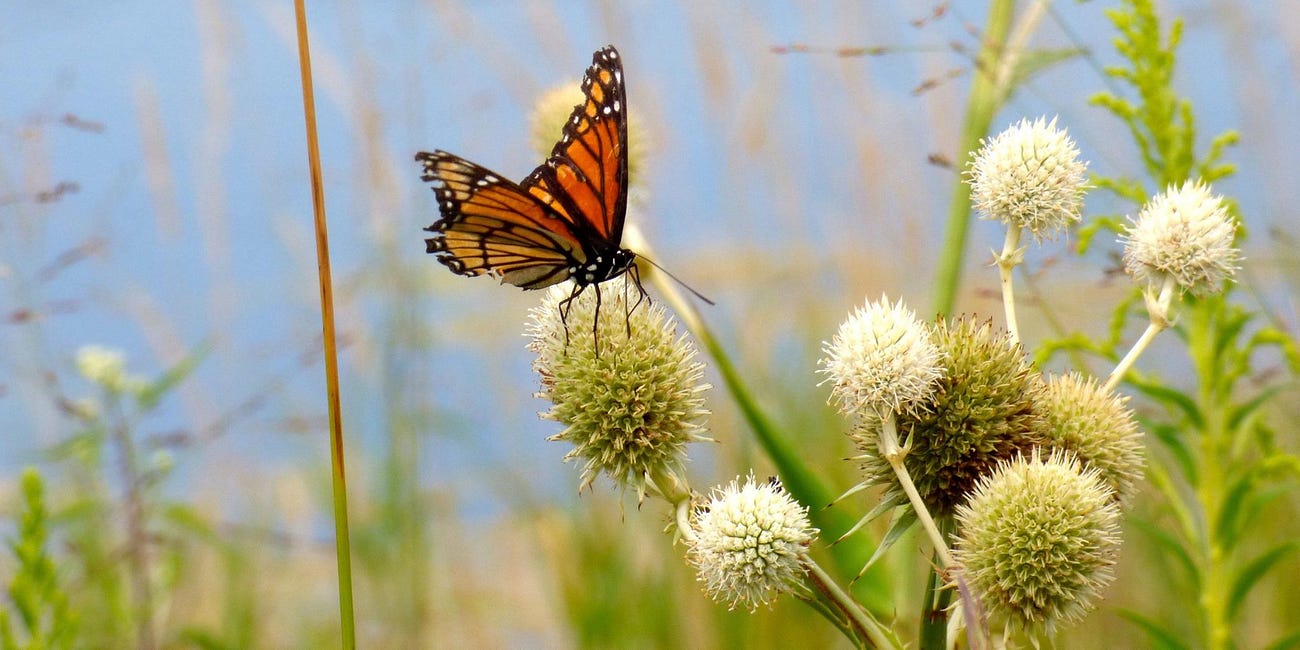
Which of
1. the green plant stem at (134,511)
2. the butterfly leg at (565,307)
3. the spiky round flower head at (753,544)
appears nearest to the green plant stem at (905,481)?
the spiky round flower head at (753,544)

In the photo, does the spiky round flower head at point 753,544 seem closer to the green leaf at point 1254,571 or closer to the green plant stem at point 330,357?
the green plant stem at point 330,357

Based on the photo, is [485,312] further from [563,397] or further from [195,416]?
[563,397]

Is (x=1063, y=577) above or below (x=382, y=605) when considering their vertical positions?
above

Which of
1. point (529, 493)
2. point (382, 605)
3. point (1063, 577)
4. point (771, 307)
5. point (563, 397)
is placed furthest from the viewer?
point (771, 307)

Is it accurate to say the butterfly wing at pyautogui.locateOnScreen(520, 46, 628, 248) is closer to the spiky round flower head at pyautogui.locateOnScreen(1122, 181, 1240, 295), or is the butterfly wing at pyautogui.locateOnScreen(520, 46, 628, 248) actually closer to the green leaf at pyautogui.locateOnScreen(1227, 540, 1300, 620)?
the spiky round flower head at pyautogui.locateOnScreen(1122, 181, 1240, 295)

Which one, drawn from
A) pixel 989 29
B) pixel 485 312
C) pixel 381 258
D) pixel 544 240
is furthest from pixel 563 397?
pixel 485 312

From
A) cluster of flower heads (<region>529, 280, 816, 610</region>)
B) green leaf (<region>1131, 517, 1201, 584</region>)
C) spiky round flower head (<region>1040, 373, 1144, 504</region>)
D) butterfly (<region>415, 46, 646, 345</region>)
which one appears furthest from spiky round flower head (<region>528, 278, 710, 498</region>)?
green leaf (<region>1131, 517, 1201, 584</region>)
